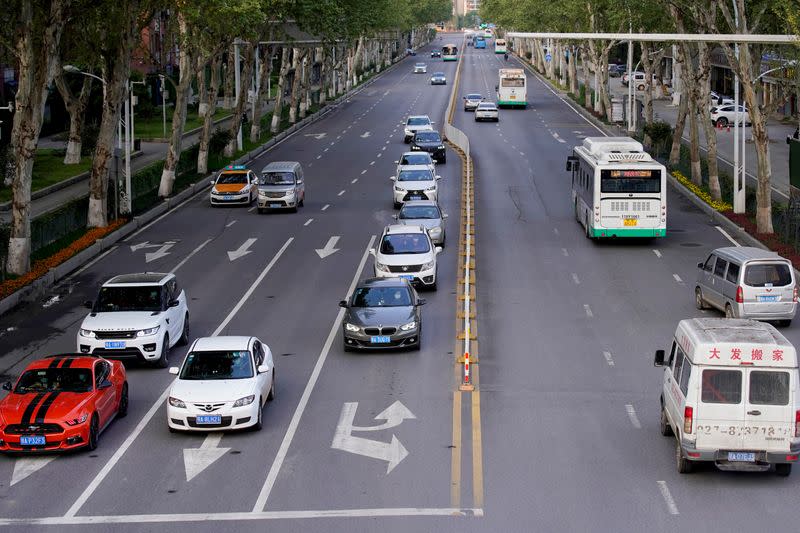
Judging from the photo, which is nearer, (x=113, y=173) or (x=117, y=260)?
(x=117, y=260)

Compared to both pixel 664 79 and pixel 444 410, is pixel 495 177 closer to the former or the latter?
pixel 444 410

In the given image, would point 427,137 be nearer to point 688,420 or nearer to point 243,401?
point 243,401

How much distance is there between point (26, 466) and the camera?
65.4ft

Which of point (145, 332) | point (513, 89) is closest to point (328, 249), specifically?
point (145, 332)

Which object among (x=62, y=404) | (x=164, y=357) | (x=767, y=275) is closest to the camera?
(x=62, y=404)

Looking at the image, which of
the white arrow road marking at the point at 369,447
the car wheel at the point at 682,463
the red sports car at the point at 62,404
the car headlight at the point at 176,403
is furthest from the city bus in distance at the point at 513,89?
the car wheel at the point at 682,463

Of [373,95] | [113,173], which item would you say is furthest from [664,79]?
[113,173]

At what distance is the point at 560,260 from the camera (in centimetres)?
3850

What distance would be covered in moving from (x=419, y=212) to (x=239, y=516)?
23.7m

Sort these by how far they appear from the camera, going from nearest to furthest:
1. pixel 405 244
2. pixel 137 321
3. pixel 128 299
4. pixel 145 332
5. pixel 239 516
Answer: pixel 239 516 → pixel 145 332 → pixel 137 321 → pixel 128 299 → pixel 405 244

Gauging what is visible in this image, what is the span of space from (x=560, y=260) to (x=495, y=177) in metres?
20.5

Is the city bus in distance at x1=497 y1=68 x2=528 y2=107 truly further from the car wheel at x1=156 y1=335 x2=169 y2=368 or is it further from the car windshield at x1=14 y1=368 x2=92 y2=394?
the car windshield at x1=14 y1=368 x2=92 y2=394

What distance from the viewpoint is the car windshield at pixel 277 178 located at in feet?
163

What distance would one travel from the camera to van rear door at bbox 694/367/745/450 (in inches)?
703
